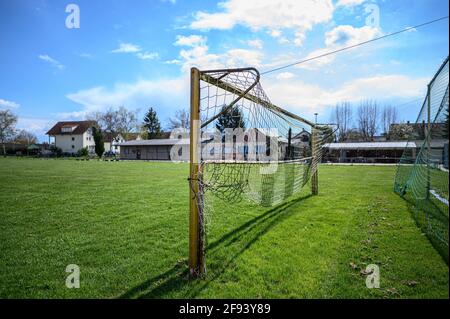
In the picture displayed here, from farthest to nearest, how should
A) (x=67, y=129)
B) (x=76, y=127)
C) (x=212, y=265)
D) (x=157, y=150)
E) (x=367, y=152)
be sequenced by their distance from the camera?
(x=67, y=129) → (x=76, y=127) → (x=157, y=150) → (x=367, y=152) → (x=212, y=265)

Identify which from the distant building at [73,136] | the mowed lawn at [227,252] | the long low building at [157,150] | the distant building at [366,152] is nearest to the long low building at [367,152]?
the distant building at [366,152]

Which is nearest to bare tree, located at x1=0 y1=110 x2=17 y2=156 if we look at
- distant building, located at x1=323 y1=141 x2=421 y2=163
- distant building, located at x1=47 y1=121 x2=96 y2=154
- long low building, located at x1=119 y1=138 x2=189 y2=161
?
distant building, located at x1=47 y1=121 x2=96 y2=154

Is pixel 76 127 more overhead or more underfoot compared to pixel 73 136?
more overhead

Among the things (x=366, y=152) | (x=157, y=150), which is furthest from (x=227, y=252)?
(x=157, y=150)

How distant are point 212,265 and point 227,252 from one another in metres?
0.51

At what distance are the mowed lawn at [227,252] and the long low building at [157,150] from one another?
40435mm

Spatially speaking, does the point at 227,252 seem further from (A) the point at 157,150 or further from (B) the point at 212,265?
(A) the point at 157,150

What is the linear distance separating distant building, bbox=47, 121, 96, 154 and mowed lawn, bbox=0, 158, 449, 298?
65.3 m

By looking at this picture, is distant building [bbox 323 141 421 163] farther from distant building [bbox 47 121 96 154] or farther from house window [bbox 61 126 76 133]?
house window [bbox 61 126 76 133]

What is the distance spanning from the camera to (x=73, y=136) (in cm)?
6756

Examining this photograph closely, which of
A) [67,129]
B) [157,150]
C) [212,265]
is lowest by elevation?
[212,265]

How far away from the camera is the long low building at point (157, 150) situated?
158ft

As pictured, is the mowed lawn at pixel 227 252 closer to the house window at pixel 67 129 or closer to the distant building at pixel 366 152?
the distant building at pixel 366 152

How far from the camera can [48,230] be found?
5691 mm
